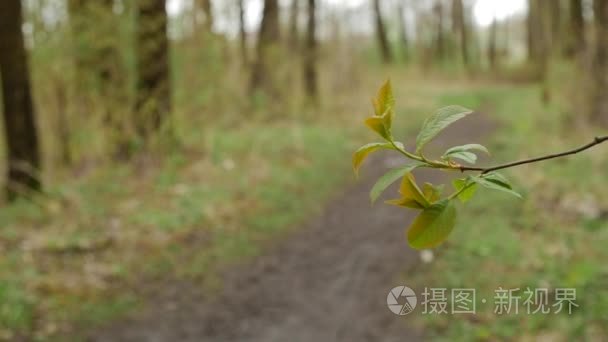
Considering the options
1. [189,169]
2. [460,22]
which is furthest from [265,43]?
[460,22]

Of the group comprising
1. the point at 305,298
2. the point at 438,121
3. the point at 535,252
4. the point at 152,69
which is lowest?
the point at 305,298

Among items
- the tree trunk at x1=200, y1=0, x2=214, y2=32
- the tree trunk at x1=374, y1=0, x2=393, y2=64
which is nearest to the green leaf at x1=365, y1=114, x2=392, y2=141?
the tree trunk at x1=200, y1=0, x2=214, y2=32

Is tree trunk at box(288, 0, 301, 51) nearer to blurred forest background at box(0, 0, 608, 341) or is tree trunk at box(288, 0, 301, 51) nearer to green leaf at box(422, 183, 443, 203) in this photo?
blurred forest background at box(0, 0, 608, 341)

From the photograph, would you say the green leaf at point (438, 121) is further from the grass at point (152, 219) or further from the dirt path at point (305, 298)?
the grass at point (152, 219)

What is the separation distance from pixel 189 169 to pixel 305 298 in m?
3.53

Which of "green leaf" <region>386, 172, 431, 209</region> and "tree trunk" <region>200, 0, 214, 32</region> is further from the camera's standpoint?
"tree trunk" <region>200, 0, 214, 32</region>

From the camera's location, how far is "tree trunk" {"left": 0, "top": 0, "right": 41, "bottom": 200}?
255 inches

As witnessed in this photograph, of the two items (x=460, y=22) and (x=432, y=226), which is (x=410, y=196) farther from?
(x=460, y=22)

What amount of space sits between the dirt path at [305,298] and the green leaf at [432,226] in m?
3.76

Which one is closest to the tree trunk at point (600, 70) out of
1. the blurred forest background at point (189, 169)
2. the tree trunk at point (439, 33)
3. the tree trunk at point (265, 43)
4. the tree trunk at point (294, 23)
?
the blurred forest background at point (189, 169)

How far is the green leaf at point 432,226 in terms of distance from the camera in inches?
29.3

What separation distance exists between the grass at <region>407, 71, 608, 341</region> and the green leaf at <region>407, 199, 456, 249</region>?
355 centimetres

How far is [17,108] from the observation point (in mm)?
6695

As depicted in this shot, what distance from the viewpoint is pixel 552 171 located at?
754 centimetres
